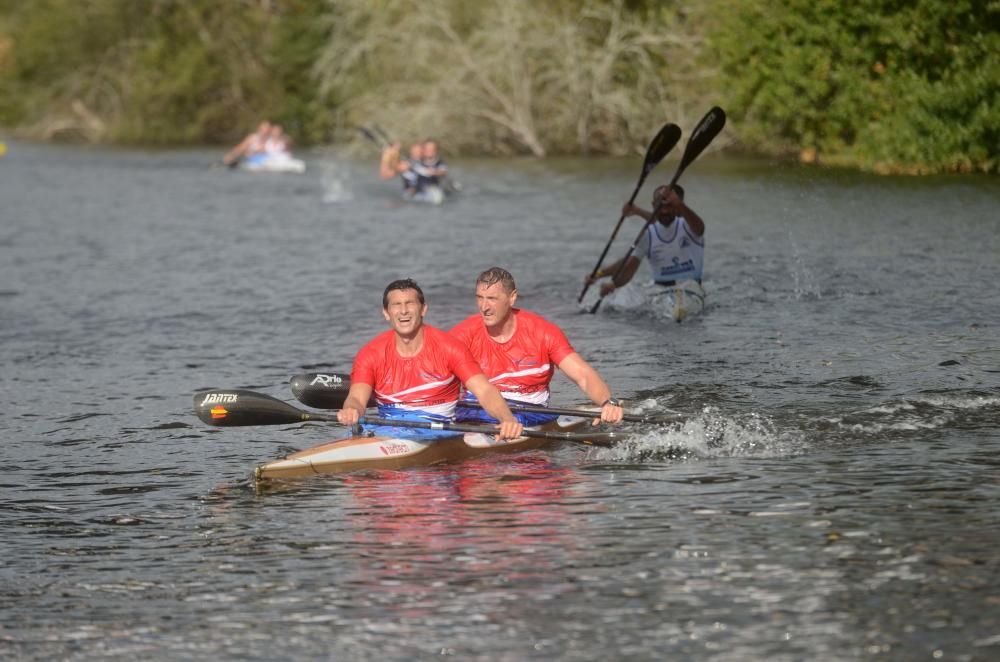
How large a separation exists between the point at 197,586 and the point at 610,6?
39.6m

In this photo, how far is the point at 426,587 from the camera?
827 centimetres

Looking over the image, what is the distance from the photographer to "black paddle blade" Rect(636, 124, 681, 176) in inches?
766

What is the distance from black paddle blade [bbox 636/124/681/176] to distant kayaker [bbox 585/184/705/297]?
170cm

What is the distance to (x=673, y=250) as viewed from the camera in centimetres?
1775

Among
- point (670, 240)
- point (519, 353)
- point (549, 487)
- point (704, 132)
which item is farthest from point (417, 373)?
point (704, 132)

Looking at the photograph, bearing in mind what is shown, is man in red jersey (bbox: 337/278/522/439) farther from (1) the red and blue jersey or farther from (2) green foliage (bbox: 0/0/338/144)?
(2) green foliage (bbox: 0/0/338/144)

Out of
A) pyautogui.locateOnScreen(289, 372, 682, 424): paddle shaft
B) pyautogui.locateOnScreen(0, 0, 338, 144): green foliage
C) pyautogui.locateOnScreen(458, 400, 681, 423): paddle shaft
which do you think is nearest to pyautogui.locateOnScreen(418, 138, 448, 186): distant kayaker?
pyautogui.locateOnScreen(289, 372, 682, 424): paddle shaft

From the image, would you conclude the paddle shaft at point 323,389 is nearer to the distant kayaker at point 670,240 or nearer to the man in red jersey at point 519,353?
the man in red jersey at point 519,353

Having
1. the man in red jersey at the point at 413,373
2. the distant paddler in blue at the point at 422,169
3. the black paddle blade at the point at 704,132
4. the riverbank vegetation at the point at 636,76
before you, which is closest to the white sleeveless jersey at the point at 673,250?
the black paddle blade at the point at 704,132

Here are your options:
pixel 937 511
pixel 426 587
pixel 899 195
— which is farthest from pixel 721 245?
pixel 426 587

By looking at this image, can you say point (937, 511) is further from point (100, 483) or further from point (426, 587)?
point (100, 483)

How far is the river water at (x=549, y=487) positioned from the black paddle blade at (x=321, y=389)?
0.59m

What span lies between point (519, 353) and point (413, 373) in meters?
0.93

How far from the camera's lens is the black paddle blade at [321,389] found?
12023 mm
